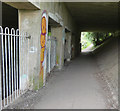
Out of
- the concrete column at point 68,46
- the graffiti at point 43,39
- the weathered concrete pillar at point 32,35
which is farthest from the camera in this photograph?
the concrete column at point 68,46

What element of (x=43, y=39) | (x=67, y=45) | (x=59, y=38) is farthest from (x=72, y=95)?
(x=67, y=45)

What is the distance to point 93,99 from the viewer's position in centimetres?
432

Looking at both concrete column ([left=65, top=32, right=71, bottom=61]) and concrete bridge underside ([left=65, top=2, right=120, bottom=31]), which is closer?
concrete bridge underside ([left=65, top=2, right=120, bottom=31])

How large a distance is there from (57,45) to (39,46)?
3.83m

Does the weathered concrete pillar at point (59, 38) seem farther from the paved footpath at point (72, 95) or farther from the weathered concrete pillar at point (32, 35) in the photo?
the weathered concrete pillar at point (32, 35)

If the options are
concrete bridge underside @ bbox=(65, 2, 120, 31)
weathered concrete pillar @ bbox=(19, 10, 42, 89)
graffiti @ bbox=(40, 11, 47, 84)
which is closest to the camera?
weathered concrete pillar @ bbox=(19, 10, 42, 89)

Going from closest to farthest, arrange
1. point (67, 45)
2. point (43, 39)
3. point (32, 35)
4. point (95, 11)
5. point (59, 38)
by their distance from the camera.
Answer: point (32, 35) → point (43, 39) → point (59, 38) → point (95, 11) → point (67, 45)

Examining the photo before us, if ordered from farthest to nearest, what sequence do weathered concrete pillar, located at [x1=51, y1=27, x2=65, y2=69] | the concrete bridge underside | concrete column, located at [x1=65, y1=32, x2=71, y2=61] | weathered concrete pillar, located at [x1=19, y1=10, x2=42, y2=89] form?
concrete column, located at [x1=65, y1=32, x2=71, y2=61], the concrete bridge underside, weathered concrete pillar, located at [x1=51, y1=27, x2=65, y2=69], weathered concrete pillar, located at [x1=19, y1=10, x2=42, y2=89]

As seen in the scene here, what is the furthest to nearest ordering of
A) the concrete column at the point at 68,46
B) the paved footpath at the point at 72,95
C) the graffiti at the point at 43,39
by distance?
1. the concrete column at the point at 68,46
2. the graffiti at the point at 43,39
3. the paved footpath at the point at 72,95

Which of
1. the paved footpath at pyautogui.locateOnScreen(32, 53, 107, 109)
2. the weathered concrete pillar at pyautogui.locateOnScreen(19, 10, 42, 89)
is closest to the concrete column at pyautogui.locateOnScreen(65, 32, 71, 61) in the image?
the paved footpath at pyautogui.locateOnScreen(32, 53, 107, 109)

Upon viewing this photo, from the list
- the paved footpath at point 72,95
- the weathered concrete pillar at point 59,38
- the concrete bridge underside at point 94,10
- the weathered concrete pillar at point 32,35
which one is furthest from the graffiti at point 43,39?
the concrete bridge underside at point 94,10

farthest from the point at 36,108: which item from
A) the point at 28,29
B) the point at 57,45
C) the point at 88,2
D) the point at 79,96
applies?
the point at 88,2

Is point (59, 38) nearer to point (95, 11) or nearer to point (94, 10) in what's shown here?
point (94, 10)

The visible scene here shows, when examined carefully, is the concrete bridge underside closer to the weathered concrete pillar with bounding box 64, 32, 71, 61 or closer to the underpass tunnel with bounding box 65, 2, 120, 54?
the underpass tunnel with bounding box 65, 2, 120, 54
